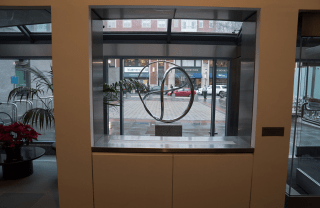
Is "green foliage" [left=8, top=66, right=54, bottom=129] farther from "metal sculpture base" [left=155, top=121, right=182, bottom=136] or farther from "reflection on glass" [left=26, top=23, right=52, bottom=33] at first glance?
"reflection on glass" [left=26, top=23, right=52, bottom=33]

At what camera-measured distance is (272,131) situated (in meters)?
2.28

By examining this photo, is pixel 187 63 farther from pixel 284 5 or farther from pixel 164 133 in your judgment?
pixel 284 5

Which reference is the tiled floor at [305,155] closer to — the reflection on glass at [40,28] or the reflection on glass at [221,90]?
the reflection on glass at [221,90]

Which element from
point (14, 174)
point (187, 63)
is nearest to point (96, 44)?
point (14, 174)

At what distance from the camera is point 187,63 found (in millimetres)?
5891

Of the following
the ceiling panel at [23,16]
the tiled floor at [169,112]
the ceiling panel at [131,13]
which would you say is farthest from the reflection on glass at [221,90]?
the ceiling panel at [23,16]

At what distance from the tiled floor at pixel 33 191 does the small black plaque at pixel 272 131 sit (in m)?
3.02

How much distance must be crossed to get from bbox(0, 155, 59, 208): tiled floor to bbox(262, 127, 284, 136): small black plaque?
9.90 feet

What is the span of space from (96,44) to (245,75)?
1.88m

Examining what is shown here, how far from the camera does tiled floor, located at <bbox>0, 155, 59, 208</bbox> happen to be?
3.05 metres

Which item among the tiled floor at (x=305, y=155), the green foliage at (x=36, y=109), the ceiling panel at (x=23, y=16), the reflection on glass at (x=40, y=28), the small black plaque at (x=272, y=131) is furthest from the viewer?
the reflection on glass at (x=40, y=28)

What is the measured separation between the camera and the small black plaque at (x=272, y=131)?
228cm

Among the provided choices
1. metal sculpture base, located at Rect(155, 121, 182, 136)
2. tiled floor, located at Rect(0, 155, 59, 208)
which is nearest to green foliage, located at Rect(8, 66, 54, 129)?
tiled floor, located at Rect(0, 155, 59, 208)

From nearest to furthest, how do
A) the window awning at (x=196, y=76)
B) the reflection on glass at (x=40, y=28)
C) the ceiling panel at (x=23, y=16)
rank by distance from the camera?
the ceiling panel at (x=23, y=16) < the reflection on glass at (x=40, y=28) < the window awning at (x=196, y=76)
